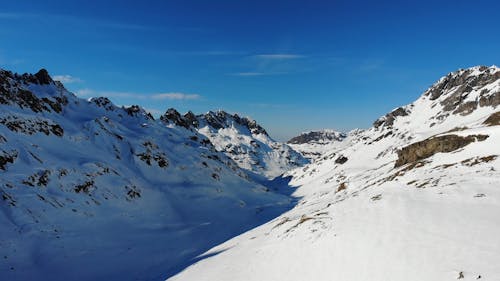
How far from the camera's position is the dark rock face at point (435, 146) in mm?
40834

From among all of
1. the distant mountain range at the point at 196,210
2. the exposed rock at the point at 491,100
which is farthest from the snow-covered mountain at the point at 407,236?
the exposed rock at the point at 491,100

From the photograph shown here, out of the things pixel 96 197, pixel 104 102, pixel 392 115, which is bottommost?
→ pixel 96 197

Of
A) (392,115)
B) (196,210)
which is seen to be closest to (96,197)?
(196,210)

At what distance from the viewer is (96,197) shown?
55375 mm

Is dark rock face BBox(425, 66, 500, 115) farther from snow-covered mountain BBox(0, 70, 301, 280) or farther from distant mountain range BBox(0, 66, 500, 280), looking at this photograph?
snow-covered mountain BBox(0, 70, 301, 280)

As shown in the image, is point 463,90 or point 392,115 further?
point 392,115

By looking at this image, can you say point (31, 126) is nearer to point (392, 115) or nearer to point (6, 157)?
point (6, 157)

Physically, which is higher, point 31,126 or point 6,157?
point 31,126

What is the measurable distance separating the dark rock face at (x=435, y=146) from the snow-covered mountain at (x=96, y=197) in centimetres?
2937

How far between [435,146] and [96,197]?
168ft

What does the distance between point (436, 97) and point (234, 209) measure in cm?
14137

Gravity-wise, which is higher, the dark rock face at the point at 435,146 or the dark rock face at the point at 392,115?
the dark rock face at the point at 392,115

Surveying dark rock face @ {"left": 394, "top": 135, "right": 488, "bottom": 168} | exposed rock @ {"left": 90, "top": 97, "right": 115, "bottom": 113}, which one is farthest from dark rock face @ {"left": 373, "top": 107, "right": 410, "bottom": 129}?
exposed rock @ {"left": 90, "top": 97, "right": 115, "bottom": 113}

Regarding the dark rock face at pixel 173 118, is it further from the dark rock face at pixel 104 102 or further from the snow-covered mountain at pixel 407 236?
the snow-covered mountain at pixel 407 236
